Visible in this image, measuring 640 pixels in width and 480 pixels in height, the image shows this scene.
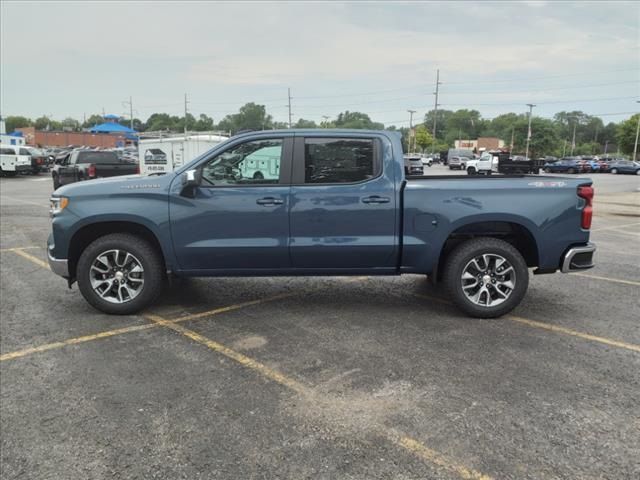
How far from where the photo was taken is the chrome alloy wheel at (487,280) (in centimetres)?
527

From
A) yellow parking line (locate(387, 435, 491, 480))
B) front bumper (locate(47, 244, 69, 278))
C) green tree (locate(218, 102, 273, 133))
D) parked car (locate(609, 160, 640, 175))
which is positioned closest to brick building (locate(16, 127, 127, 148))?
green tree (locate(218, 102, 273, 133))

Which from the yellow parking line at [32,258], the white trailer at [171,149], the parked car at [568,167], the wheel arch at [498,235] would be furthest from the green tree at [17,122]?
the wheel arch at [498,235]

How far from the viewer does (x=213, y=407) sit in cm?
353

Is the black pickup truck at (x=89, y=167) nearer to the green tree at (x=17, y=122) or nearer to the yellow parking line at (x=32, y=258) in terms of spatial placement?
the yellow parking line at (x=32, y=258)

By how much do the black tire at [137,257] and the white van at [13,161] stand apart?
93.8 ft

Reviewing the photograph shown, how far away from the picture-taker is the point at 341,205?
517cm

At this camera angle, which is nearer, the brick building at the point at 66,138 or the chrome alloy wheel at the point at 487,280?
the chrome alloy wheel at the point at 487,280

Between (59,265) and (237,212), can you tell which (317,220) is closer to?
(237,212)

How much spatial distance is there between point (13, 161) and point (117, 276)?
2883 cm

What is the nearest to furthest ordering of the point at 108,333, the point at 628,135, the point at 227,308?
the point at 108,333, the point at 227,308, the point at 628,135

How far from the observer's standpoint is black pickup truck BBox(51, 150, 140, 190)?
18359 millimetres

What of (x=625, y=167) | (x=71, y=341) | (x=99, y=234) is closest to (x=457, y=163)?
(x=625, y=167)

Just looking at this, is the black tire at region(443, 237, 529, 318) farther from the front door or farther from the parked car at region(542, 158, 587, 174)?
the parked car at region(542, 158, 587, 174)

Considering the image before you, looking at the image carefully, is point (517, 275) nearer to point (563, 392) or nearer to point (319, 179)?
point (563, 392)
